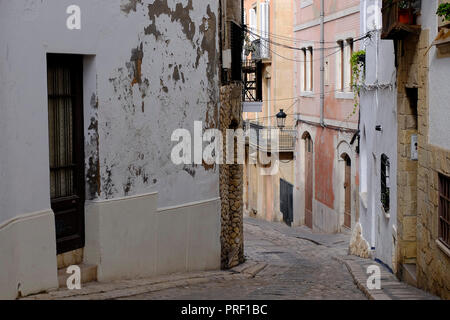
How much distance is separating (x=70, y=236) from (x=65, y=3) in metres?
2.87

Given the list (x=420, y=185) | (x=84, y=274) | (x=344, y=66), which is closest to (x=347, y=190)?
(x=344, y=66)

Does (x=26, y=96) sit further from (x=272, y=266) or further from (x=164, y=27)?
(x=272, y=266)

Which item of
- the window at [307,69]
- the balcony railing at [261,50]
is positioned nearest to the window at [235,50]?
the window at [307,69]

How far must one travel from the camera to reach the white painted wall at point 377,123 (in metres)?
13.1

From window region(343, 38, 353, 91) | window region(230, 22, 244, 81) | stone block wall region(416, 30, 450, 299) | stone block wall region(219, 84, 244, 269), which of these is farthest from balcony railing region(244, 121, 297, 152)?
stone block wall region(416, 30, 450, 299)

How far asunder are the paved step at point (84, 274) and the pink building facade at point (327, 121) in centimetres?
1094

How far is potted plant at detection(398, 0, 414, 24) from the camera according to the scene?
35.3 ft

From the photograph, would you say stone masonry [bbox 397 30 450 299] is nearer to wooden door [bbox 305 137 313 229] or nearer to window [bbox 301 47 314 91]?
wooden door [bbox 305 137 313 229]

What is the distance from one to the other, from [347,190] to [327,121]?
2895 millimetres

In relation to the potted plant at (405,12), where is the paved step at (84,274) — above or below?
below

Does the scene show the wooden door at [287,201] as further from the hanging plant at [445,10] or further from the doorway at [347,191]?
the hanging plant at [445,10]

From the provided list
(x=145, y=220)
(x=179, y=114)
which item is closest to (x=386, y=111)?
(x=179, y=114)

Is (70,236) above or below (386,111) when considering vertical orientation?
below

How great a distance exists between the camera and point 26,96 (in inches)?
329
